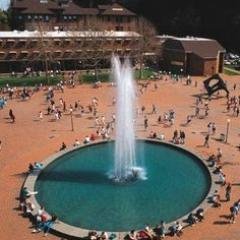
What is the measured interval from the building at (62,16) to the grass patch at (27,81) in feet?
84.0

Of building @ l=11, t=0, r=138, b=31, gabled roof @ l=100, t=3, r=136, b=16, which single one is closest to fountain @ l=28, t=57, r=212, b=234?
building @ l=11, t=0, r=138, b=31

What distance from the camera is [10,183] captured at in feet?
109

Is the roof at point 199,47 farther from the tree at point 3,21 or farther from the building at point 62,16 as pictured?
the tree at point 3,21

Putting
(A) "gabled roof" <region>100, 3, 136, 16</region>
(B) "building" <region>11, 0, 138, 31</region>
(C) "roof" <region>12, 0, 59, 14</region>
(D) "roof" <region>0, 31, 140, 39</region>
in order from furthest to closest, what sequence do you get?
1. (A) "gabled roof" <region>100, 3, 136, 16</region>
2. (C) "roof" <region>12, 0, 59, 14</region>
3. (B) "building" <region>11, 0, 138, 31</region>
4. (D) "roof" <region>0, 31, 140, 39</region>

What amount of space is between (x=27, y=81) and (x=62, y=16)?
1356 inches

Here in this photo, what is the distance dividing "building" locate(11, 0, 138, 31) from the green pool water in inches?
2420

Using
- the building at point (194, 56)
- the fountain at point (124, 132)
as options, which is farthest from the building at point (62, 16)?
the fountain at point (124, 132)

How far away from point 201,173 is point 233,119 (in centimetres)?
1616

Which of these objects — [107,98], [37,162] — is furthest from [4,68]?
[37,162]

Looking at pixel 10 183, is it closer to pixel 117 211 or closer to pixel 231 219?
pixel 117 211

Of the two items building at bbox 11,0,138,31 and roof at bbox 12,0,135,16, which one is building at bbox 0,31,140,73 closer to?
building at bbox 11,0,138,31

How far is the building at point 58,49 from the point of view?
75.6 meters

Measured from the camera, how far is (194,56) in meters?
75.3

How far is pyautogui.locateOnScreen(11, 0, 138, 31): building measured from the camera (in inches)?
3821
